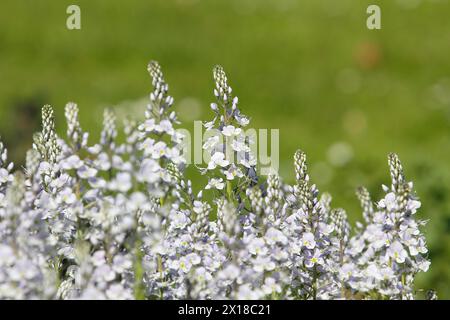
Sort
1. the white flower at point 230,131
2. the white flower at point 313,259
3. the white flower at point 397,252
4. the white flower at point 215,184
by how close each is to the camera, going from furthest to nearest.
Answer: the white flower at point 215,184
the white flower at point 230,131
the white flower at point 313,259
the white flower at point 397,252

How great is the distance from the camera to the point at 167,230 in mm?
3484

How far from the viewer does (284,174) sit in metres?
10.1

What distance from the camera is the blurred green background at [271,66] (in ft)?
38.4

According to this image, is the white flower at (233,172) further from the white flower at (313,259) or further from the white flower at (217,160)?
the white flower at (313,259)

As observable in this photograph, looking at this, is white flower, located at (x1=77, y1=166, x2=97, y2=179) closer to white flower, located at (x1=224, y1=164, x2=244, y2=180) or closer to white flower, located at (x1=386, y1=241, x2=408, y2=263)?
white flower, located at (x1=224, y1=164, x2=244, y2=180)

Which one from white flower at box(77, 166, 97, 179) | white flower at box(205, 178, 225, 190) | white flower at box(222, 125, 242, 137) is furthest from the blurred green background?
white flower at box(77, 166, 97, 179)

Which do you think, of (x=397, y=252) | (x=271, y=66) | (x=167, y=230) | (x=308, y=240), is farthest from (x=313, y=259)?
(x=271, y=66)

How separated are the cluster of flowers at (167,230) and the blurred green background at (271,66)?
6.46m

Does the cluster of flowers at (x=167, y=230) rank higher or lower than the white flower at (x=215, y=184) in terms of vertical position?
lower

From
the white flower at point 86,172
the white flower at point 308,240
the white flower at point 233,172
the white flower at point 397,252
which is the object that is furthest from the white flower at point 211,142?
the white flower at point 397,252

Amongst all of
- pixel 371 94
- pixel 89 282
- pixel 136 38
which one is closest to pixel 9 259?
pixel 89 282

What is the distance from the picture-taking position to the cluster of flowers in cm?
280

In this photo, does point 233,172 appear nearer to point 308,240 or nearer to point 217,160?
point 217,160

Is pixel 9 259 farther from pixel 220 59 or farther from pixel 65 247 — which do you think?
pixel 220 59
